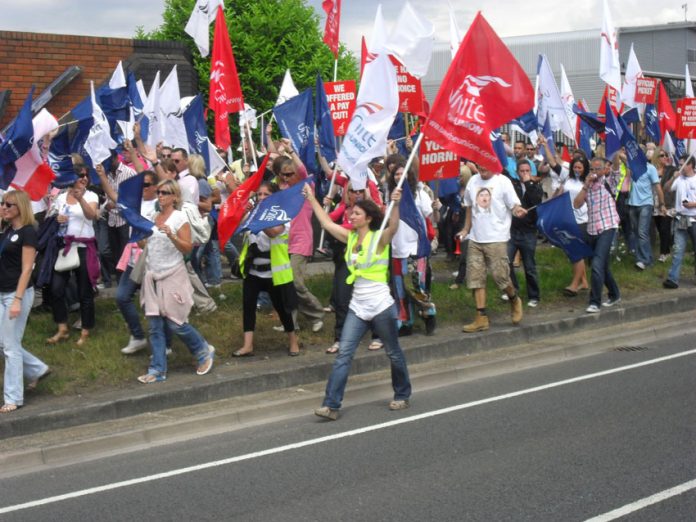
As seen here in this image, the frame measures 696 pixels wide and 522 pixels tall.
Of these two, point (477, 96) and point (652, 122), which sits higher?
point (652, 122)

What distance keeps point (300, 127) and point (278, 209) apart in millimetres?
→ 2540

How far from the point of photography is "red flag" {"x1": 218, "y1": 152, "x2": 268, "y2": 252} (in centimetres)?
969

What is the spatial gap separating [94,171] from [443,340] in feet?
15.7

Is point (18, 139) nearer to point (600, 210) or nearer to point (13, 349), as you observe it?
point (13, 349)

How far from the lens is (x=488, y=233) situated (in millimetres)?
11078

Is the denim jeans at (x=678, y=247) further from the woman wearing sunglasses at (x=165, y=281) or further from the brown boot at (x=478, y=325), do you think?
the woman wearing sunglasses at (x=165, y=281)

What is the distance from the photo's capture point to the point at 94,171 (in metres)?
11.9

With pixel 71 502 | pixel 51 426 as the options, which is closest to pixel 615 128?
pixel 51 426

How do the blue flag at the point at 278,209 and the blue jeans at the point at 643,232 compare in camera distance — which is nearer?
the blue flag at the point at 278,209

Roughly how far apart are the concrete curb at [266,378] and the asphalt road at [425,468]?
80 cm

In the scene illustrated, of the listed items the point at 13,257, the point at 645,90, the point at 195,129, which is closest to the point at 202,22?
the point at 195,129

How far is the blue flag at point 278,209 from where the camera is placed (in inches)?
368

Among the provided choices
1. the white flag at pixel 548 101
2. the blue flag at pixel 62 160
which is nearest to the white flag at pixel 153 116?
the blue flag at pixel 62 160

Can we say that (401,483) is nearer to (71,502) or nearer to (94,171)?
(71,502)
